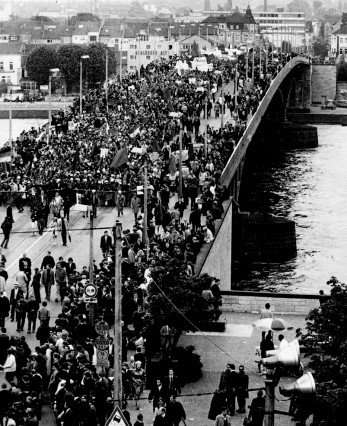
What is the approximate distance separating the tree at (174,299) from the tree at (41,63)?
469ft

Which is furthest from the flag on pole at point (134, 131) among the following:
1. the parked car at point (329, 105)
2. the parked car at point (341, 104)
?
the parked car at point (341, 104)

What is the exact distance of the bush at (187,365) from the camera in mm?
27328

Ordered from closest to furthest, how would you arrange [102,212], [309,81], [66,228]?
[66,228] → [102,212] → [309,81]

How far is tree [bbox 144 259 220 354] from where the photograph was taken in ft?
91.1

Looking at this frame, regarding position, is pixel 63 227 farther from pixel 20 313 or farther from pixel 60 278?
pixel 20 313

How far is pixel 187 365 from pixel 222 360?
1697 mm

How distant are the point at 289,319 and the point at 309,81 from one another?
119559 mm

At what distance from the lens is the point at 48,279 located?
Answer: 1276 inches

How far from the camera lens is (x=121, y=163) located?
47.4 meters

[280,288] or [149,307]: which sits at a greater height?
[149,307]

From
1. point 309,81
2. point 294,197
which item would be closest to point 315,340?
point 294,197

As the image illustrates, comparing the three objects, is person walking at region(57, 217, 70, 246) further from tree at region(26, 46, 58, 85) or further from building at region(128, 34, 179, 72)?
building at region(128, 34, 179, 72)

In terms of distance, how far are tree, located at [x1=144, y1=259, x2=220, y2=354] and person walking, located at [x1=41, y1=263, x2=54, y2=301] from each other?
3.87 meters

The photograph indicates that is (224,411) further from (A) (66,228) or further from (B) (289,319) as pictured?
(A) (66,228)
